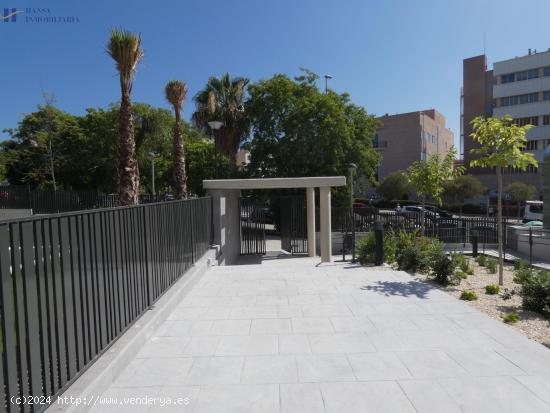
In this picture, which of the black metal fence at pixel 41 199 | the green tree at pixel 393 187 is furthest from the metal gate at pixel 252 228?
the green tree at pixel 393 187

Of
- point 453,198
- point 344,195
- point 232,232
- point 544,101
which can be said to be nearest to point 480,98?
point 544,101

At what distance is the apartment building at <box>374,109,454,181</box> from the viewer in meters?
57.5

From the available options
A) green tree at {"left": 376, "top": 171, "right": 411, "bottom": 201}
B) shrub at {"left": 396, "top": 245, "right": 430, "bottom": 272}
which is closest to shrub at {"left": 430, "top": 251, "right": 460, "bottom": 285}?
shrub at {"left": 396, "top": 245, "right": 430, "bottom": 272}

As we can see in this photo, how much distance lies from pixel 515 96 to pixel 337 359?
57588 millimetres

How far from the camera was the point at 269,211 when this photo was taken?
25.2 m

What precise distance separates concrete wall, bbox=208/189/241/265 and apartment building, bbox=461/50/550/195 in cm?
4436

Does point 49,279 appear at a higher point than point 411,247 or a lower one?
higher

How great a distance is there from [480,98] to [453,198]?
15929mm

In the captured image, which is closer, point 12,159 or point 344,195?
point 344,195

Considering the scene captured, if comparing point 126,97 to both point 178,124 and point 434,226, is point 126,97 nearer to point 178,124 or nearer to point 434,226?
point 178,124

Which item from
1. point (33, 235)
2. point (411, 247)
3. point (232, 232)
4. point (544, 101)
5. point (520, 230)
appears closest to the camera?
point (33, 235)

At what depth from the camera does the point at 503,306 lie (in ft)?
21.1

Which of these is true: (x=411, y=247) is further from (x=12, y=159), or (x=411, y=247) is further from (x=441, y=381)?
(x=12, y=159)

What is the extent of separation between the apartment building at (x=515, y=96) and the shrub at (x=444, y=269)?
46.6 metres
